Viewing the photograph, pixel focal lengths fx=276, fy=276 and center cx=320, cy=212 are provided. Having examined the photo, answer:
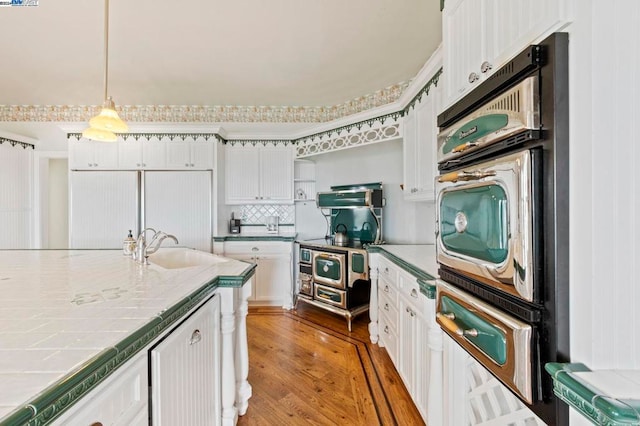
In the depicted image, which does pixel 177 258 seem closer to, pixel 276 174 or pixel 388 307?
pixel 276 174

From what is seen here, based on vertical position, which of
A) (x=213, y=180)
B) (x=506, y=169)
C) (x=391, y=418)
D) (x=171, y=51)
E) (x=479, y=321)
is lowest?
(x=391, y=418)

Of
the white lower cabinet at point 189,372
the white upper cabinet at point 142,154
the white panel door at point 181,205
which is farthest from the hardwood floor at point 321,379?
the white upper cabinet at point 142,154

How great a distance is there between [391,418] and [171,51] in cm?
317

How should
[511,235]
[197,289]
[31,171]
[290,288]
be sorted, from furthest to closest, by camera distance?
[31,171] < [290,288] < [197,289] < [511,235]

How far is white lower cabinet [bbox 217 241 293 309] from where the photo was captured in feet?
11.4

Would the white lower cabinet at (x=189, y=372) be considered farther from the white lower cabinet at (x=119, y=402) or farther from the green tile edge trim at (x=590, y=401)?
the green tile edge trim at (x=590, y=401)

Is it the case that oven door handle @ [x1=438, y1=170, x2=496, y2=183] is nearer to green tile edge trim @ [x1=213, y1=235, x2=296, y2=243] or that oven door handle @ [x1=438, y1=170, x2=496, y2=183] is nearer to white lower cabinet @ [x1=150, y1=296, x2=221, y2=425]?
white lower cabinet @ [x1=150, y1=296, x2=221, y2=425]

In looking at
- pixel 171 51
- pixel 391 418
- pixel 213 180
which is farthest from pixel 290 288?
pixel 171 51

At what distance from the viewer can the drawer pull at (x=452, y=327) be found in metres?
0.92

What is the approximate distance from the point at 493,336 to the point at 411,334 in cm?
98

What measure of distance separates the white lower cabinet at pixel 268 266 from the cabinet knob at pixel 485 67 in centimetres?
289

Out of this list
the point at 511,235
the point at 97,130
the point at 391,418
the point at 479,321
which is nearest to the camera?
the point at 511,235

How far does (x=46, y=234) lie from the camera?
3910 mm

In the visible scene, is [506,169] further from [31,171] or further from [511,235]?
[31,171]
